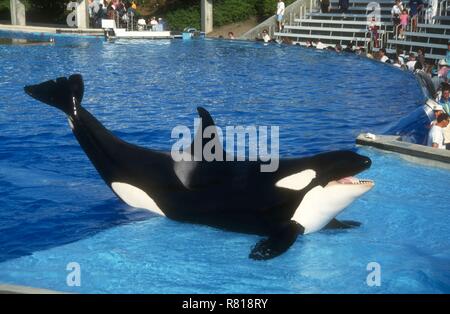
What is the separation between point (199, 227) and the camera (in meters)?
5.58

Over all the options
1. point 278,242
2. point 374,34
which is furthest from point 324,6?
point 278,242

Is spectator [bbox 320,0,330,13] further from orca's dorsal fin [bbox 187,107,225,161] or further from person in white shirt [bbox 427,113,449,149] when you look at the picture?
orca's dorsal fin [bbox 187,107,225,161]

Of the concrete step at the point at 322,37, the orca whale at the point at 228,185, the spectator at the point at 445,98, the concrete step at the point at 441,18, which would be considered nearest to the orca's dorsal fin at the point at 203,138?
the orca whale at the point at 228,185

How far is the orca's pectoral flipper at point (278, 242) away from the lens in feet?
15.9

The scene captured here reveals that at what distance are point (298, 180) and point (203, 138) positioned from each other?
810 millimetres

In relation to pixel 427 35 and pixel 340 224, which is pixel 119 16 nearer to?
pixel 427 35

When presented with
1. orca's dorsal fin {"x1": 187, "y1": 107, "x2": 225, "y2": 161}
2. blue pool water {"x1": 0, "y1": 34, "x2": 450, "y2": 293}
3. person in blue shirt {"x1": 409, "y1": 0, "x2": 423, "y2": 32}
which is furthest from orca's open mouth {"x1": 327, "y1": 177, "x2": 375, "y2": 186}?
person in blue shirt {"x1": 409, "y1": 0, "x2": 423, "y2": 32}

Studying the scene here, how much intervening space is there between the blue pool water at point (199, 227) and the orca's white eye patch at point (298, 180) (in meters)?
0.51

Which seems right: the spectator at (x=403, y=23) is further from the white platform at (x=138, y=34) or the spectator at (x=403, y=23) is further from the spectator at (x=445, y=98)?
the spectator at (x=445, y=98)

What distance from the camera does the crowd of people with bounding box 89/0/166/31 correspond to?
29797 millimetres

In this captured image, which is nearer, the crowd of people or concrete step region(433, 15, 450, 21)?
concrete step region(433, 15, 450, 21)

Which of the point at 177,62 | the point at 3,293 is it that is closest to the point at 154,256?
the point at 3,293
